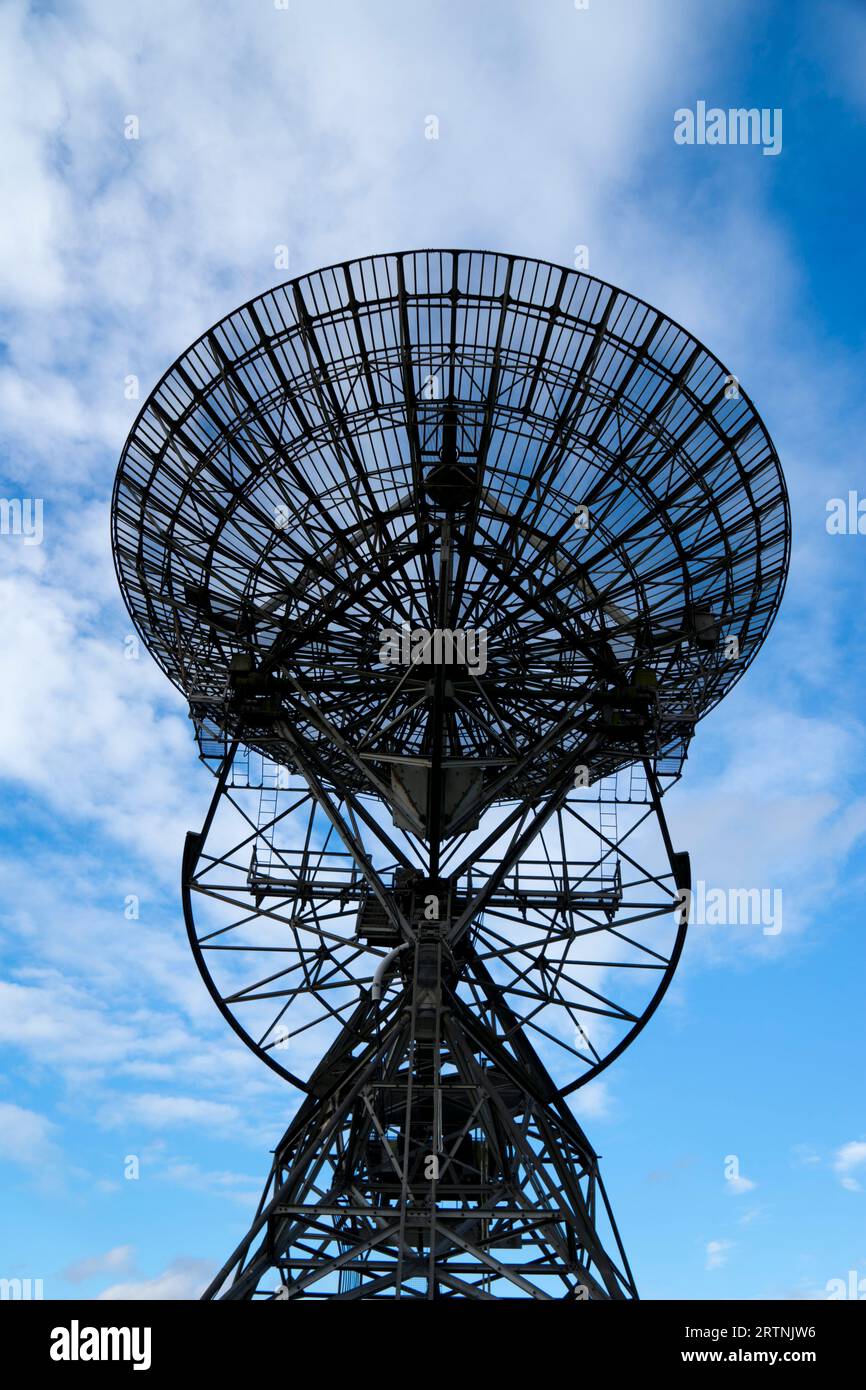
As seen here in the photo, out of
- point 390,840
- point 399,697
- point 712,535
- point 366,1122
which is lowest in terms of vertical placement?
point 366,1122

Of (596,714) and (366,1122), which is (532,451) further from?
(366,1122)

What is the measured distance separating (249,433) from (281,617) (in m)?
4.14

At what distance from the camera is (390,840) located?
27.4 metres

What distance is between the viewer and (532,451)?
90.5 ft

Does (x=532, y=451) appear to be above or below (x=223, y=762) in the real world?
above
